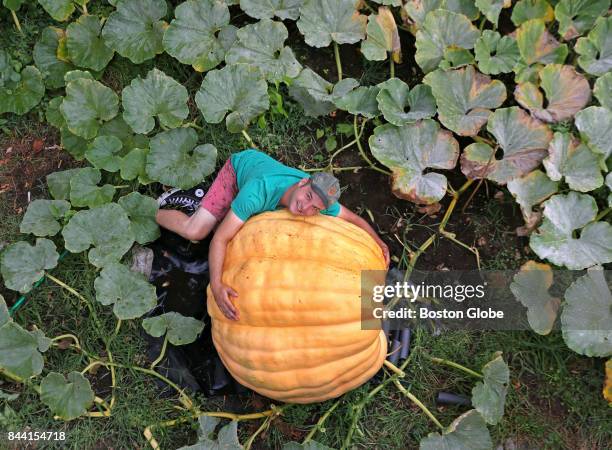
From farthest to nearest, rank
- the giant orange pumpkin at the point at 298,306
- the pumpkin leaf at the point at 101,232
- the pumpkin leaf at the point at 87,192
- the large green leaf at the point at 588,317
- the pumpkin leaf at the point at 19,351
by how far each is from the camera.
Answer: the pumpkin leaf at the point at 87,192, the pumpkin leaf at the point at 101,232, the large green leaf at the point at 588,317, the pumpkin leaf at the point at 19,351, the giant orange pumpkin at the point at 298,306

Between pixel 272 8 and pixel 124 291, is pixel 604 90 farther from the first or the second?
pixel 124 291

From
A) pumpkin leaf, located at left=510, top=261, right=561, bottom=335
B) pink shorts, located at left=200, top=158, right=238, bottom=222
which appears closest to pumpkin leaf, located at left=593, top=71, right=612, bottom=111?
pumpkin leaf, located at left=510, top=261, right=561, bottom=335

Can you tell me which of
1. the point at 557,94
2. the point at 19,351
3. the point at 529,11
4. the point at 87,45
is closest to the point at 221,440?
the point at 19,351

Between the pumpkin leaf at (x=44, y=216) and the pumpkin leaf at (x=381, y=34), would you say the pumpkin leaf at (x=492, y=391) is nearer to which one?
the pumpkin leaf at (x=381, y=34)

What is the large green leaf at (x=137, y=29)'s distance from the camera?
3373mm

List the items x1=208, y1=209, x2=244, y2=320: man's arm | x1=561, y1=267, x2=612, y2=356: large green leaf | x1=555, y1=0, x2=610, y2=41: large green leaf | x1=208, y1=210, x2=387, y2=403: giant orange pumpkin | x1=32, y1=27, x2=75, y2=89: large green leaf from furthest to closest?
x1=32, y1=27, x2=75, y2=89: large green leaf, x1=555, y1=0, x2=610, y2=41: large green leaf, x1=561, y1=267, x2=612, y2=356: large green leaf, x1=208, y1=209, x2=244, y2=320: man's arm, x1=208, y1=210, x2=387, y2=403: giant orange pumpkin

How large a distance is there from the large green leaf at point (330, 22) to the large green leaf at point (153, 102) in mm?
712

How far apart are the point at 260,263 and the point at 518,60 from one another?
173 centimetres

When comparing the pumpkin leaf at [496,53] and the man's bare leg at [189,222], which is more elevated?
the pumpkin leaf at [496,53]

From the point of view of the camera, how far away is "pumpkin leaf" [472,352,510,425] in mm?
2824

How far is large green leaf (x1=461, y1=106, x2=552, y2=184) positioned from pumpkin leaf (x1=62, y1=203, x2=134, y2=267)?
5.31ft

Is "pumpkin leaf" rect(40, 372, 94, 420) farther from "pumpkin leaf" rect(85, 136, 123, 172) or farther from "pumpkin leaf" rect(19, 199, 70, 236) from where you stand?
"pumpkin leaf" rect(85, 136, 123, 172)

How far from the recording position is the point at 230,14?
11.7 ft

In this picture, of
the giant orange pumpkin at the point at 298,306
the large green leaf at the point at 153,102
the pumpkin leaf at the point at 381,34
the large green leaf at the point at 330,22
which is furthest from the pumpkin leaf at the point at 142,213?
the pumpkin leaf at the point at 381,34
